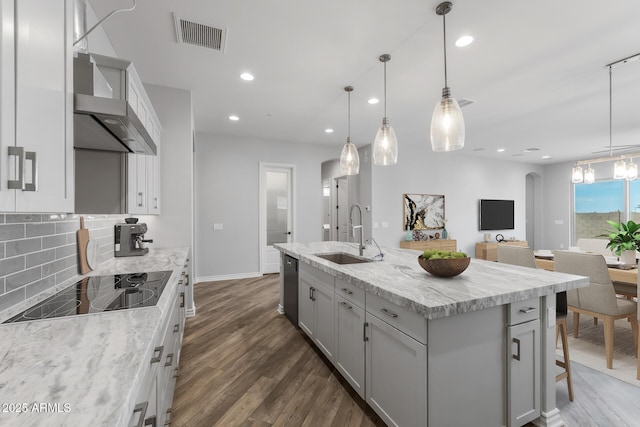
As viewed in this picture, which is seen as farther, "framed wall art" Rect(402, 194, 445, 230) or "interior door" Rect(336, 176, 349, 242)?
"interior door" Rect(336, 176, 349, 242)

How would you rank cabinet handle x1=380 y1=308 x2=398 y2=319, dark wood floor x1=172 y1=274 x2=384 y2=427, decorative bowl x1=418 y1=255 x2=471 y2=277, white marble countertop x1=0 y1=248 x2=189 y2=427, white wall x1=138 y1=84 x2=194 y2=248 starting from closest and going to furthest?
1. white marble countertop x1=0 y1=248 x2=189 y2=427
2. cabinet handle x1=380 y1=308 x2=398 y2=319
3. decorative bowl x1=418 y1=255 x2=471 y2=277
4. dark wood floor x1=172 y1=274 x2=384 y2=427
5. white wall x1=138 y1=84 x2=194 y2=248

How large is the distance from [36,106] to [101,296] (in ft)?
3.21

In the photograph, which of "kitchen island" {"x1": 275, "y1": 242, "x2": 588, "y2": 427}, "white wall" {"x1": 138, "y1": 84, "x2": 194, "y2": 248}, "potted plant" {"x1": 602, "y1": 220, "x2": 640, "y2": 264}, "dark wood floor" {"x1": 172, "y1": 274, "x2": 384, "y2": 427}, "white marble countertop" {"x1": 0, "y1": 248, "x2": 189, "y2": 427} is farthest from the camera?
"white wall" {"x1": 138, "y1": 84, "x2": 194, "y2": 248}

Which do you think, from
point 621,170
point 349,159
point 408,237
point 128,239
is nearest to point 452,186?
point 408,237

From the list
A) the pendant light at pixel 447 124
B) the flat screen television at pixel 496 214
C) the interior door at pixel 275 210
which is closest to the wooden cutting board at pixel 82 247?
the pendant light at pixel 447 124

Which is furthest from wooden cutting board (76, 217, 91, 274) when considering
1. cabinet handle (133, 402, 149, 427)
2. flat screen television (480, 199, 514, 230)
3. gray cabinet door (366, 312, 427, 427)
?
flat screen television (480, 199, 514, 230)

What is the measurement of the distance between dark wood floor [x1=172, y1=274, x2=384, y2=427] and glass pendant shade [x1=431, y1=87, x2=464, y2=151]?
6.25ft

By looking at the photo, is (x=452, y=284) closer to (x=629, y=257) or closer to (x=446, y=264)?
(x=446, y=264)

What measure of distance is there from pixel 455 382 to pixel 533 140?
6346 mm

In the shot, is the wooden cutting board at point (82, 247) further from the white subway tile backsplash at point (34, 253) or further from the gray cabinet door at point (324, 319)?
the gray cabinet door at point (324, 319)

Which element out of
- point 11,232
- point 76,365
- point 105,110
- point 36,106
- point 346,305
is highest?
point 105,110

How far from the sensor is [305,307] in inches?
113

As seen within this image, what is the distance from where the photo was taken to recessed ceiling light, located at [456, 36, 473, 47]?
8.16 feet

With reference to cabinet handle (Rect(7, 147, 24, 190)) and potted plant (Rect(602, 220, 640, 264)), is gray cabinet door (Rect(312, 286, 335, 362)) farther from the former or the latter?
potted plant (Rect(602, 220, 640, 264))
